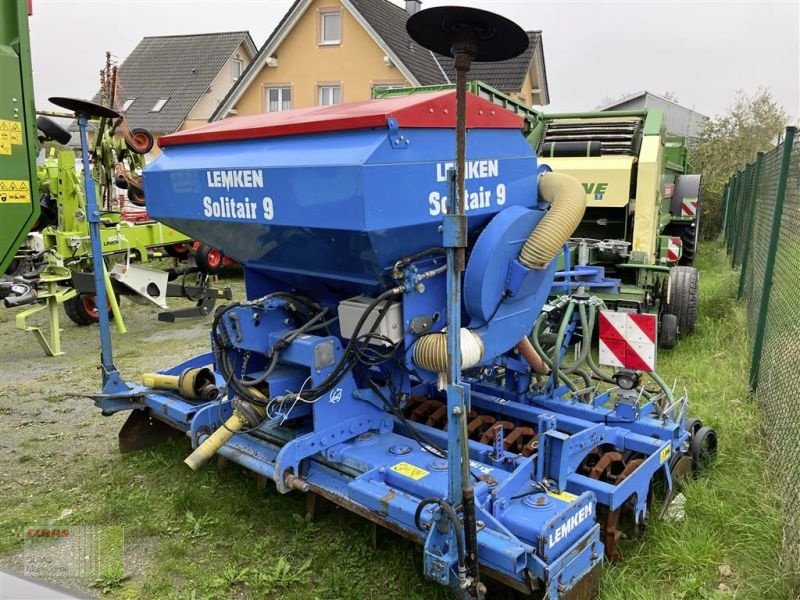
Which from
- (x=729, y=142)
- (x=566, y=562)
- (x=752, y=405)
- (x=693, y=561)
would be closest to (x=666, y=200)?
(x=752, y=405)

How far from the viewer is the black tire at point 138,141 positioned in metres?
7.55

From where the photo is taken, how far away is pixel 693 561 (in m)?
3.01

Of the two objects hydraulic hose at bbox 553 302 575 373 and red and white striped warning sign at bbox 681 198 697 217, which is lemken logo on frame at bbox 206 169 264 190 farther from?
red and white striped warning sign at bbox 681 198 697 217

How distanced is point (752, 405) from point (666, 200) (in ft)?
15.6

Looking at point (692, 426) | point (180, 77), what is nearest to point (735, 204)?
point (692, 426)

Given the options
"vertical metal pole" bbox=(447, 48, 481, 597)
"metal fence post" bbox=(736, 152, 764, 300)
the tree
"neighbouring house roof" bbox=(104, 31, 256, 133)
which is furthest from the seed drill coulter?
"neighbouring house roof" bbox=(104, 31, 256, 133)

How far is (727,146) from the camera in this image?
60.3 ft

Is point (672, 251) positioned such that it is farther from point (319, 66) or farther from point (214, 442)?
point (319, 66)

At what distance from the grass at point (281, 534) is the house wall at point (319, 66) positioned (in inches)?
613

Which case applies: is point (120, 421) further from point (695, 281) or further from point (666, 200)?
point (666, 200)

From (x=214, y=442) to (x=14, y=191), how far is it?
1361 mm

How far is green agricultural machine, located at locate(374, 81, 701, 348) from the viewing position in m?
6.26

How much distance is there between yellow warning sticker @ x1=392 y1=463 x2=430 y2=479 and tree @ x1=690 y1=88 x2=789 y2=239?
51.8 ft

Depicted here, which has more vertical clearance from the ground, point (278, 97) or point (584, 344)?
point (278, 97)
